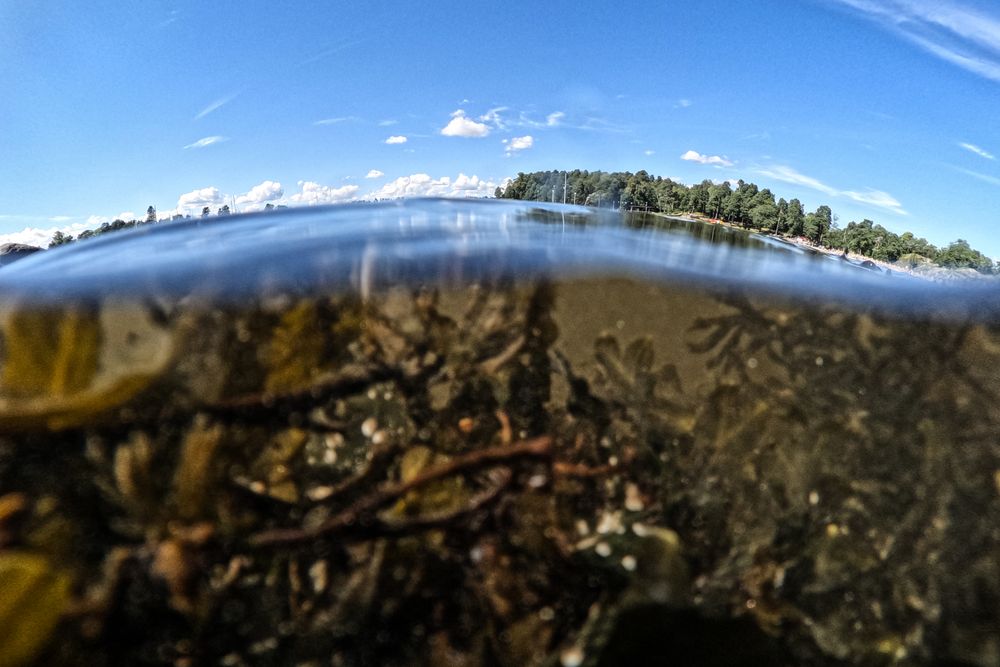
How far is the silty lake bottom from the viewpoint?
2557mm

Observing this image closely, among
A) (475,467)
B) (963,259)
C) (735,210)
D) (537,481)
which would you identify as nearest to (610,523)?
(537,481)

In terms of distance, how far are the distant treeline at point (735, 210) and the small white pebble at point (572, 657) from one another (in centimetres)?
512

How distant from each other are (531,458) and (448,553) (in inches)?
27.2

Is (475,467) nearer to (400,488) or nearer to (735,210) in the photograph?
(400,488)

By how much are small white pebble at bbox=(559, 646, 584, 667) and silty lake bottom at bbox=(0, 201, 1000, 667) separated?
0.04 ft

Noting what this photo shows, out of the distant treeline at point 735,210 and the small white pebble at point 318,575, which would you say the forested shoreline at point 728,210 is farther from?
the small white pebble at point 318,575

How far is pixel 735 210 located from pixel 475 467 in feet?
29.3

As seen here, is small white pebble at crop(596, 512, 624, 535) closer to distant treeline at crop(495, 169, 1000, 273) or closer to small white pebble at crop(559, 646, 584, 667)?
small white pebble at crop(559, 646, 584, 667)

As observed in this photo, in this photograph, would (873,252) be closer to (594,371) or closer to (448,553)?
(594,371)

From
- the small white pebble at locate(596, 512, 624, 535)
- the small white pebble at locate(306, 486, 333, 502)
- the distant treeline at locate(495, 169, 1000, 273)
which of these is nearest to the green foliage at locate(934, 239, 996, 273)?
the distant treeline at locate(495, 169, 1000, 273)

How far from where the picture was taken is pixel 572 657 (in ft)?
8.66

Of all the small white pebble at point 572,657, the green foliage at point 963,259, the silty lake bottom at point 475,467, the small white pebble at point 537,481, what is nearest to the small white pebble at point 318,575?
the silty lake bottom at point 475,467

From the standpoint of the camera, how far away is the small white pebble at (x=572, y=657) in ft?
8.63

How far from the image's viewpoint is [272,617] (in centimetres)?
255
